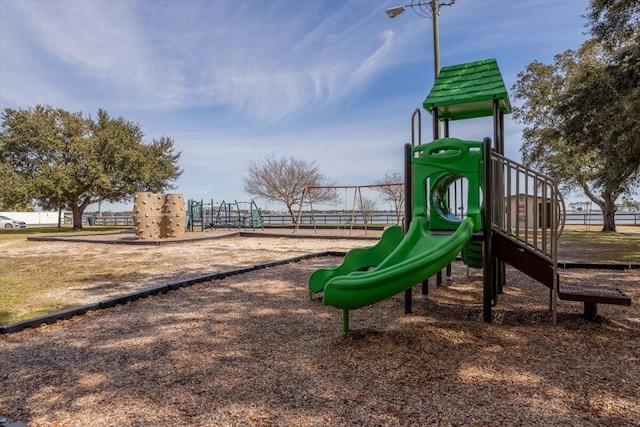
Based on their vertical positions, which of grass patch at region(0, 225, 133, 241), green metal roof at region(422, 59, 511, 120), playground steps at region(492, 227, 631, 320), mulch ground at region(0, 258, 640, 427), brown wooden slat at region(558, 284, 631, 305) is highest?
green metal roof at region(422, 59, 511, 120)

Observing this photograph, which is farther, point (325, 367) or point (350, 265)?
point (350, 265)

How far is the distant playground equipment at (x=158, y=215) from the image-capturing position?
14239mm

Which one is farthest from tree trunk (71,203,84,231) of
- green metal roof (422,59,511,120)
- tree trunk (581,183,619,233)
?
tree trunk (581,183,619,233)

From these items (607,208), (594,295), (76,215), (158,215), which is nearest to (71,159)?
(76,215)

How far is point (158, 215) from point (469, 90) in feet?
42.0

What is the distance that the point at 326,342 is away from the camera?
336cm

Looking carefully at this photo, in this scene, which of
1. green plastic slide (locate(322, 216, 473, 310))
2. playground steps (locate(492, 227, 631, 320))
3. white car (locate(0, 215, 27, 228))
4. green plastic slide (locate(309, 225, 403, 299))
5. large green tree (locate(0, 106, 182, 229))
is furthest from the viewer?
white car (locate(0, 215, 27, 228))

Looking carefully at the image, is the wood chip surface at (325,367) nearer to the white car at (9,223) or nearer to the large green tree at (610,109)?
the large green tree at (610,109)

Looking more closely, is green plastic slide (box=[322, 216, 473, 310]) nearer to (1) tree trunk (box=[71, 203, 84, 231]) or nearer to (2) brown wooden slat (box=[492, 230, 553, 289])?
(2) brown wooden slat (box=[492, 230, 553, 289])

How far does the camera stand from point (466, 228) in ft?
11.8

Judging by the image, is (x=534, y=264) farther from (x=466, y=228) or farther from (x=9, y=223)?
(x=9, y=223)

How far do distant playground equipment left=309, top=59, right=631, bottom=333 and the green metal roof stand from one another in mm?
12

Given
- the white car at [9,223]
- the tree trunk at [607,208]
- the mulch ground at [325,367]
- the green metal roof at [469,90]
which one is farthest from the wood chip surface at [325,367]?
the white car at [9,223]

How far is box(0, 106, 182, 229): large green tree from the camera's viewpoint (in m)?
21.8
